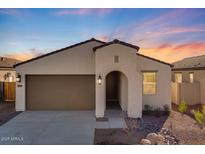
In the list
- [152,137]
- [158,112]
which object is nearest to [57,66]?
[158,112]

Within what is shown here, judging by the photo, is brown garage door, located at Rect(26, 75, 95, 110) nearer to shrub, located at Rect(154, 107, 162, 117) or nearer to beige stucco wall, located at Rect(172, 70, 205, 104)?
shrub, located at Rect(154, 107, 162, 117)

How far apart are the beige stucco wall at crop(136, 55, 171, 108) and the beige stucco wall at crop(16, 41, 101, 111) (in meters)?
3.16

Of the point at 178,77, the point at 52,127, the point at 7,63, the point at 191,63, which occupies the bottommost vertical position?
the point at 52,127

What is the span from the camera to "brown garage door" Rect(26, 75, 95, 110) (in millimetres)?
13125

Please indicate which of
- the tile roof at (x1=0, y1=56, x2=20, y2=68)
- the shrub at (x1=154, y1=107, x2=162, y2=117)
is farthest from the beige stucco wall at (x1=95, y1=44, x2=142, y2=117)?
the tile roof at (x1=0, y1=56, x2=20, y2=68)

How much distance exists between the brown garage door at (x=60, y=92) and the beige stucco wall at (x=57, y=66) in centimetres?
38

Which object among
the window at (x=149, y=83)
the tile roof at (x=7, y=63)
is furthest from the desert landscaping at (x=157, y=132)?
the tile roof at (x=7, y=63)

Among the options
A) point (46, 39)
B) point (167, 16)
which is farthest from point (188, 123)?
point (46, 39)

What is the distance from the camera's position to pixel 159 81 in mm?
12594

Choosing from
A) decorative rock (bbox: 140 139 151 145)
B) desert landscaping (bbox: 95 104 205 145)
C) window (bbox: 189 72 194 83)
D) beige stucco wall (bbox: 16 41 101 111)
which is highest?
beige stucco wall (bbox: 16 41 101 111)

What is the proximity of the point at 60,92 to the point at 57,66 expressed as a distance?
1591 millimetres

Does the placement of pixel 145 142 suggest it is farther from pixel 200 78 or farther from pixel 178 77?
pixel 178 77

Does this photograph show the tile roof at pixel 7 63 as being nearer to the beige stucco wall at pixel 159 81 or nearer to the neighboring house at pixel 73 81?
the neighboring house at pixel 73 81

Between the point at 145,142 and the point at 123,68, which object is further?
the point at 123,68
